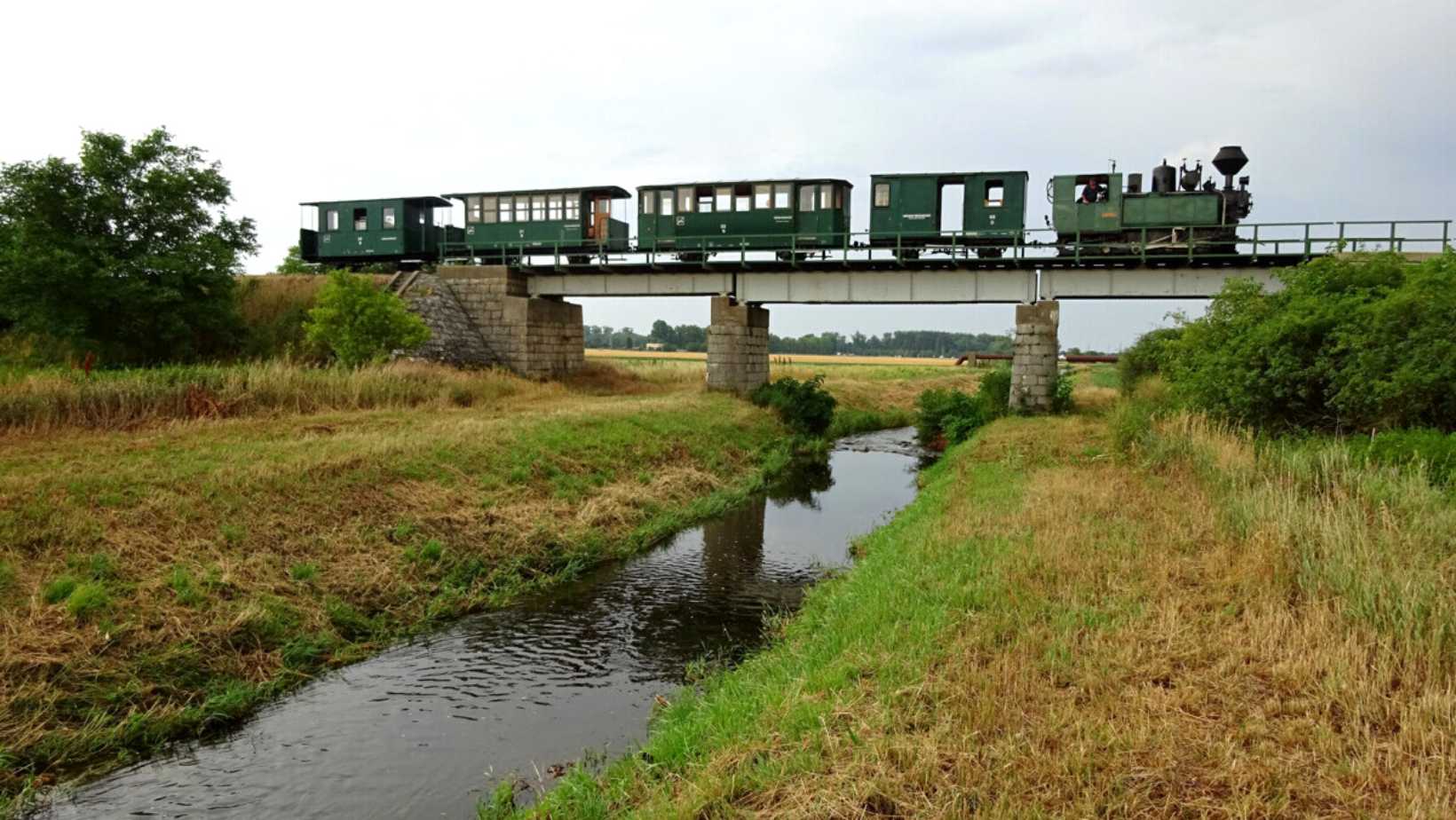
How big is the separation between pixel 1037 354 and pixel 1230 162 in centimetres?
944

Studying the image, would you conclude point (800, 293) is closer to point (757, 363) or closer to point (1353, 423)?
point (757, 363)

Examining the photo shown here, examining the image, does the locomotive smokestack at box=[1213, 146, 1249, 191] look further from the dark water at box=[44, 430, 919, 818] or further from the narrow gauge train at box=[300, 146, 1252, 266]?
the dark water at box=[44, 430, 919, 818]

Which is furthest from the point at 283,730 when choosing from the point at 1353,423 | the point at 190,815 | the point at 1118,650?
the point at 1353,423

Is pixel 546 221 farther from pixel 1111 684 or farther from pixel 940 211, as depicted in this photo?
pixel 1111 684

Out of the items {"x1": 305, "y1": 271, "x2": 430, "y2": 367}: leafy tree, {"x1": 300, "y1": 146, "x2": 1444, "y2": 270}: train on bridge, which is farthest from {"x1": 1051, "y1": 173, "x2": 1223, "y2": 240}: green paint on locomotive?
{"x1": 305, "y1": 271, "x2": 430, "y2": 367}: leafy tree

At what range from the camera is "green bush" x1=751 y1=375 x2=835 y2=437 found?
3231 centimetres

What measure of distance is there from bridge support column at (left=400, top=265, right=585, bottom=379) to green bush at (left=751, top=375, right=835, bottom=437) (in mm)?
10692

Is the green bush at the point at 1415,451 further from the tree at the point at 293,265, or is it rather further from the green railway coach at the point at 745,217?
the tree at the point at 293,265

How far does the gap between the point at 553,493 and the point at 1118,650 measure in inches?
498

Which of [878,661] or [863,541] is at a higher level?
[878,661]

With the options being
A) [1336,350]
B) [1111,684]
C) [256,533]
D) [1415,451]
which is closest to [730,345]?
[1336,350]

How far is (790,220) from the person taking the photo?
32.2m

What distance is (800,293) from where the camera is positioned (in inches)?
1273

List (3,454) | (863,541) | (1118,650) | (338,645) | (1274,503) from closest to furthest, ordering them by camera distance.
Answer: (1118,650) < (1274,503) < (338,645) < (3,454) < (863,541)
